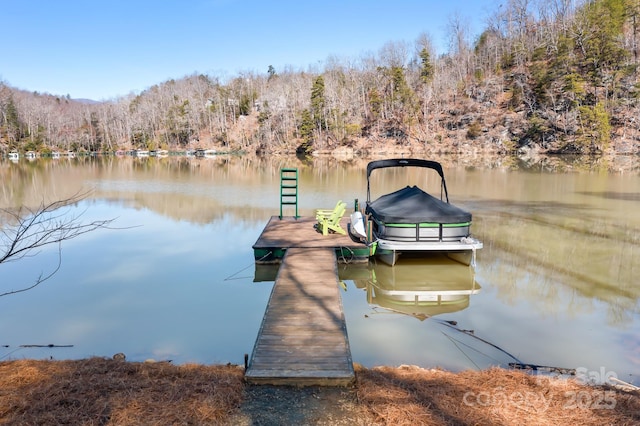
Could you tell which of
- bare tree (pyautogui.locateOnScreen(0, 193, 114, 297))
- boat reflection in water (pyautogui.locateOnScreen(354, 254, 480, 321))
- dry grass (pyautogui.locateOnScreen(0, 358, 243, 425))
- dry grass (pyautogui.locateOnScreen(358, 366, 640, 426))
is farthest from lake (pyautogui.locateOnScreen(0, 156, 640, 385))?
dry grass (pyautogui.locateOnScreen(0, 358, 243, 425))

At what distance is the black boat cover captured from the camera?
980cm

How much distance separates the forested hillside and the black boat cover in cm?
4961

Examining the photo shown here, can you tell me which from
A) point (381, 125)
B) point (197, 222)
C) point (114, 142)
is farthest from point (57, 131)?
point (197, 222)

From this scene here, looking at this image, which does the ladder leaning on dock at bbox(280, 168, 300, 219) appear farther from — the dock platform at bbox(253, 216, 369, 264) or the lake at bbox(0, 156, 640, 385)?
the lake at bbox(0, 156, 640, 385)

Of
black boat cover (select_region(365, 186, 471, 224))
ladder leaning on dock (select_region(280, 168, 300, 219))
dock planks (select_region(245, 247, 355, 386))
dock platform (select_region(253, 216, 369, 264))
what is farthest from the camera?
ladder leaning on dock (select_region(280, 168, 300, 219))

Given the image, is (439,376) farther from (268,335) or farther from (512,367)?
(268,335)

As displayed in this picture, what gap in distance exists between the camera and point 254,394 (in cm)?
401

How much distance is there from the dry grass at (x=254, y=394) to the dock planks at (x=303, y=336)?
0.71ft

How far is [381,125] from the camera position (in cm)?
6994

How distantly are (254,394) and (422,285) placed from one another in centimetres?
572

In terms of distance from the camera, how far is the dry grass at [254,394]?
3424 mm

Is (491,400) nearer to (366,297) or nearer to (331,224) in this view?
(366,297)

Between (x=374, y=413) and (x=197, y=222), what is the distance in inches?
518

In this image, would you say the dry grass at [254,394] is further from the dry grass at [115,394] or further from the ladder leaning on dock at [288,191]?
the ladder leaning on dock at [288,191]
